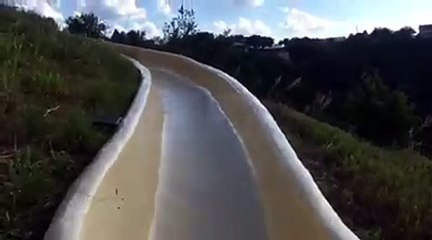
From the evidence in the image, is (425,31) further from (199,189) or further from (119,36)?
(199,189)

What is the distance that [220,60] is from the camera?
80.5 ft

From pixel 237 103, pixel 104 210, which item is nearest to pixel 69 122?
Answer: pixel 104 210

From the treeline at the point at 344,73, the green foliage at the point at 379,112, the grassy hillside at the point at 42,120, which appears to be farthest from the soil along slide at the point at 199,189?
the green foliage at the point at 379,112

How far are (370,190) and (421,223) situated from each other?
840 millimetres

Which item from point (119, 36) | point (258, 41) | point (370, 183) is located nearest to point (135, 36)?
point (119, 36)

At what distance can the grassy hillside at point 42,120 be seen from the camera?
14.9 feet

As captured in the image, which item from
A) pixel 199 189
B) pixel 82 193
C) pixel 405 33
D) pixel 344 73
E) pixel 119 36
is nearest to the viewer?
pixel 82 193

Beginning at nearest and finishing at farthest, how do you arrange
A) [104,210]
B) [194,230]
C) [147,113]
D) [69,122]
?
[104,210] → [194,230] → [69,122] → [147,113]

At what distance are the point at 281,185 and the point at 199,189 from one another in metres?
0.80

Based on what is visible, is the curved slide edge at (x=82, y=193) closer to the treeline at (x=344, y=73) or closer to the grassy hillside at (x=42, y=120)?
the grassy hillside at (x=42, y=120)

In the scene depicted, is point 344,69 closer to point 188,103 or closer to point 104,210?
point 188,103

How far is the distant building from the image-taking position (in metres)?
25.6

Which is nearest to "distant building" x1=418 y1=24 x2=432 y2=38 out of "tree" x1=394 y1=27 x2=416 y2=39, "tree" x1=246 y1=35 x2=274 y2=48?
"tree" x1=394 y1=27 x2=416 y2=39

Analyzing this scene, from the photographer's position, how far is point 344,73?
77.9 ft
